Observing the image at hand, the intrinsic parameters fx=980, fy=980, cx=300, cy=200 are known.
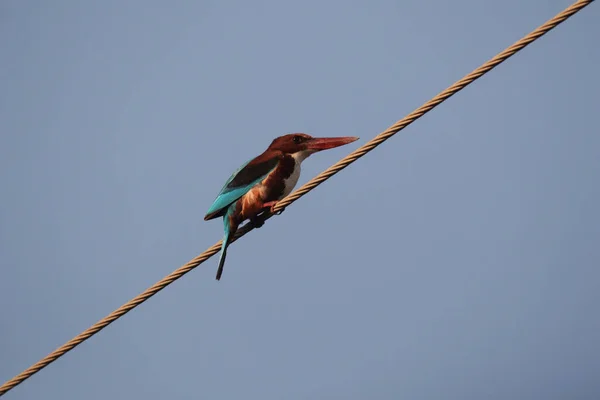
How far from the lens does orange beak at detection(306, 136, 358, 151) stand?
746cm

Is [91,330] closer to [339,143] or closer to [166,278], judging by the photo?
[166,278]

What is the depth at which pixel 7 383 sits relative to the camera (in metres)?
5.62

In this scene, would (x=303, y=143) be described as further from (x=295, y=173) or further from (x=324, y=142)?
(x=295, y=173)

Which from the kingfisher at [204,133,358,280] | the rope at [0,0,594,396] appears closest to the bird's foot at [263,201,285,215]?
the kingfisher at [204,133,358,280]

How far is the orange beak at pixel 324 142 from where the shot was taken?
7465 millimetres

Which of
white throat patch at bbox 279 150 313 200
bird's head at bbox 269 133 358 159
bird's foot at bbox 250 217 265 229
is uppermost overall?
bird's head at bbox 269 133 358 159

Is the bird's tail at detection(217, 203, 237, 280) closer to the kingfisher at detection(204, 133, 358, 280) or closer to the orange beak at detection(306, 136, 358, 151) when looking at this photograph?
the kingfisher at detection(204, 133, 358, 280)

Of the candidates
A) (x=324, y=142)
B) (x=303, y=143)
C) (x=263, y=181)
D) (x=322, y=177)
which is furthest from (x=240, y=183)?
(x=322, y=177)

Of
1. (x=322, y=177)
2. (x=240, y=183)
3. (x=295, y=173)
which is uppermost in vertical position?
(x=240, y=183)

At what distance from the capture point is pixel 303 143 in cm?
750

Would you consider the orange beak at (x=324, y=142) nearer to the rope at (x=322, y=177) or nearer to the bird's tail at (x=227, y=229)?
the bird's tail at (x=227, y=229)

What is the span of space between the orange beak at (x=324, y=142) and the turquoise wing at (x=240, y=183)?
0.32m

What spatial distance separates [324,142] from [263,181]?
0.60 m

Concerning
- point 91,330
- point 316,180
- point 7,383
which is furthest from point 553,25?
point 7,383
